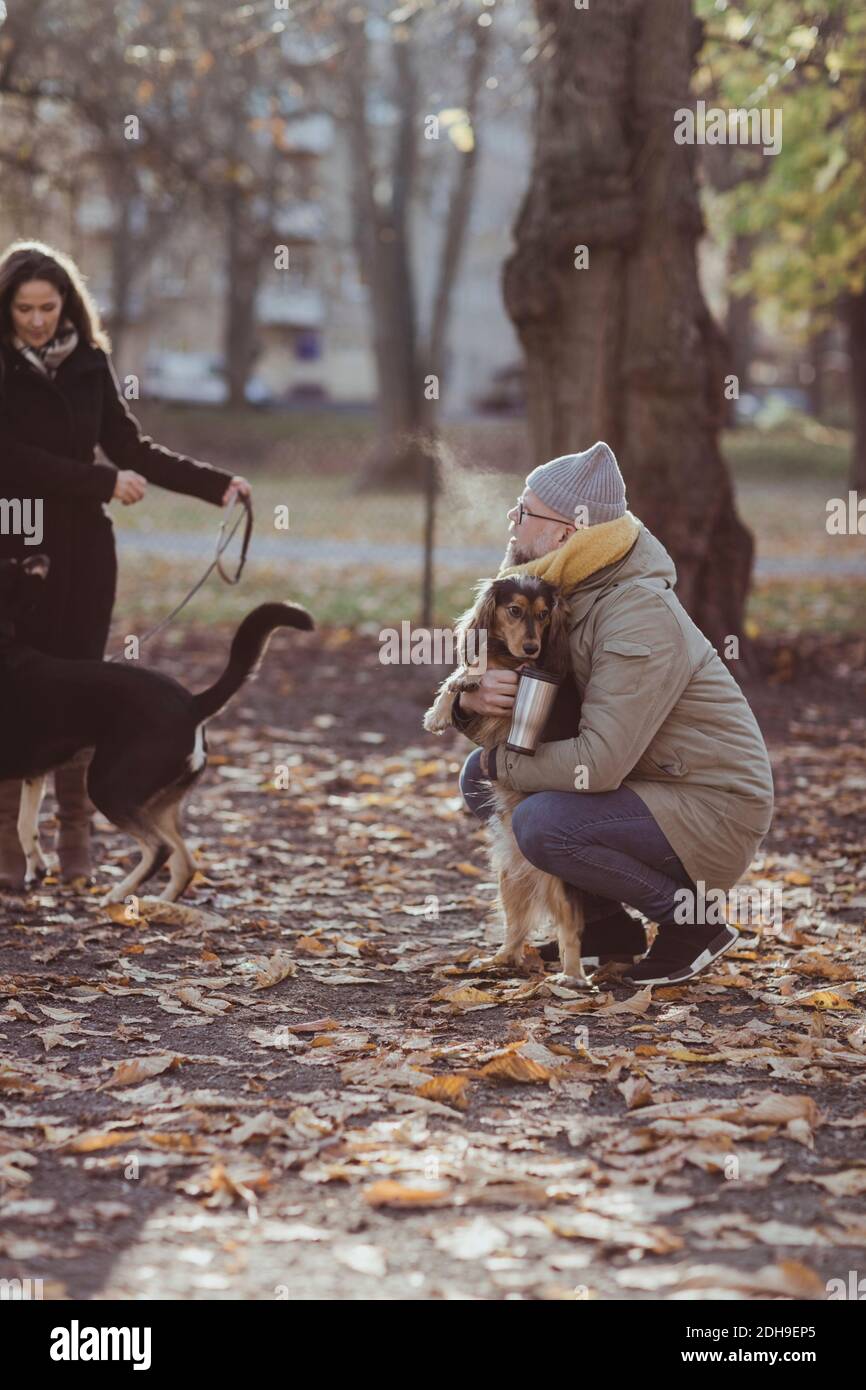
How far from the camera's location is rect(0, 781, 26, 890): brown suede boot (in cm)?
591

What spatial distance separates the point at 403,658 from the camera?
437 inches

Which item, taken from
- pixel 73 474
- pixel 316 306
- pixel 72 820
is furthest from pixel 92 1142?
pixel 316 306

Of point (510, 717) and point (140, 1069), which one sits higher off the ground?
point (510, 717)

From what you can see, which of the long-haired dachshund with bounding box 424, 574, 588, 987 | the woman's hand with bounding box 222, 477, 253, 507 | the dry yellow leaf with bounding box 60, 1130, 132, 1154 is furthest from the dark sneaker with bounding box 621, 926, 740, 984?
the woman's hand with bounding box 222, 477, 253, 507

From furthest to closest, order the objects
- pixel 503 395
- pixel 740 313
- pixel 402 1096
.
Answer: pixel 503 395, pixel 740 313, pixel 402 1096

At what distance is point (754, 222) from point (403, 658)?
31.2 ft

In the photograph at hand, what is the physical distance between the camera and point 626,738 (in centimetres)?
451

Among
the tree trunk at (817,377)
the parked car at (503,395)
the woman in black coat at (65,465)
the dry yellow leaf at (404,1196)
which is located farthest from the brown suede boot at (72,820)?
the parked car at (503,395)

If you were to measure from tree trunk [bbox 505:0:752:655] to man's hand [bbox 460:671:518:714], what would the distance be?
473 centimetres

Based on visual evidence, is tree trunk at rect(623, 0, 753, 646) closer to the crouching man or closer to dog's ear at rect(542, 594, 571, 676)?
the crouching man

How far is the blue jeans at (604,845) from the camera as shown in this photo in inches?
183

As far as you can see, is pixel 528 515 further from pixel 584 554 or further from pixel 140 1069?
pixel 140 1069

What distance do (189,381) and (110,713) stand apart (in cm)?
3950
